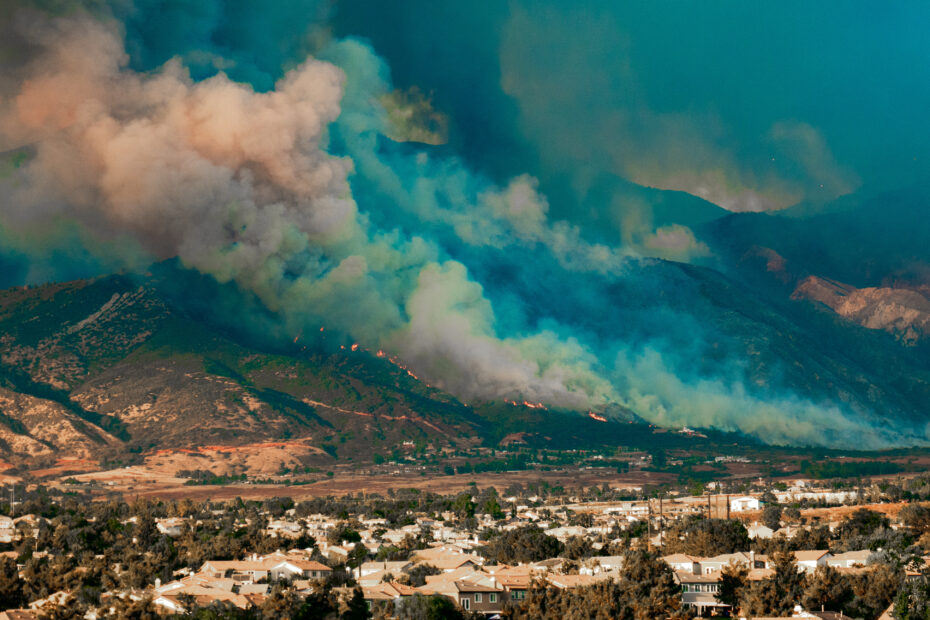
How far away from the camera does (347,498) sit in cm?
15825

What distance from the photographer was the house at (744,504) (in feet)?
454

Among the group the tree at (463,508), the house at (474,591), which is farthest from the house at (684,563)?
the tree at (463,508)

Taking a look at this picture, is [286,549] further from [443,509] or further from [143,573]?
[443,509]

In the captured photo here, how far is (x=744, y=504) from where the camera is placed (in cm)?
14212

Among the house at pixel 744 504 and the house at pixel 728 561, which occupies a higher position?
the house at pixel 744 504

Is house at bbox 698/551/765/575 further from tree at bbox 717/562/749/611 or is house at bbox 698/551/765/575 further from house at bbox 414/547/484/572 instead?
house at bbox 414/547/484/572

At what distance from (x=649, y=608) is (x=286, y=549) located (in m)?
40.3

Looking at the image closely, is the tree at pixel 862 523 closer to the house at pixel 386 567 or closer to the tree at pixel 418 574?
the tree at pixel 418 574

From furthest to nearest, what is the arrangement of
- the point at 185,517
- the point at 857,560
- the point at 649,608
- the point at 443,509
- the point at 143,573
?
the point at 443,509, the point at 185,517, the point at 857,560, the point at 143,573, the point at 649,608

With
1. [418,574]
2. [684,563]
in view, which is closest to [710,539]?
[684,563]

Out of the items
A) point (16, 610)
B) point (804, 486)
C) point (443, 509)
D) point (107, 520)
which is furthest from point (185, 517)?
point (804, 486)

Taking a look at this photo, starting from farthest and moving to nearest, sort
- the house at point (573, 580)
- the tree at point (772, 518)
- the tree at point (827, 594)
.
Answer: the tree at point (772, 518), the house at point (573, 580), the tree at point (827, 594)

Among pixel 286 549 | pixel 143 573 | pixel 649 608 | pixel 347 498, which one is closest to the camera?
pixel 649 608

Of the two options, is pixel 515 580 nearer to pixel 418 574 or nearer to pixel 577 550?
pixel 418 574
